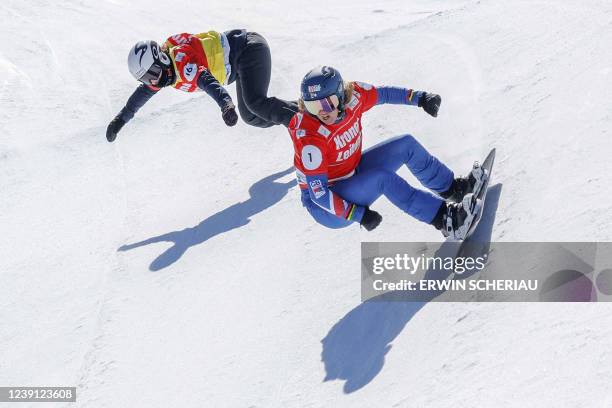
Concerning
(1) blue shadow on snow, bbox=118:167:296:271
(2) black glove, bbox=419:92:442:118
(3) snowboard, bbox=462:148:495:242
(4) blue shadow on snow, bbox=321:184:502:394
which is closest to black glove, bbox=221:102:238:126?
(1) blue shadow on snow, bbox=118:167:296:271

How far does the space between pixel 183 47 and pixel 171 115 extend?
130 inches

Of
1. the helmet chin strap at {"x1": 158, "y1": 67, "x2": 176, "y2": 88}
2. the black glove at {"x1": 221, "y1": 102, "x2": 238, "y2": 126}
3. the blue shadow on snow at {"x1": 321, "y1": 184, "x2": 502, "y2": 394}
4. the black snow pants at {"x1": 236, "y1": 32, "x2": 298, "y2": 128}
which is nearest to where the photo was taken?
the blue shadow on snow at {"x1": 321, "y1": 184, "x2": 502, "y2": 394}

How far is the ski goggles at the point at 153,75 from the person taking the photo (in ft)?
25.0

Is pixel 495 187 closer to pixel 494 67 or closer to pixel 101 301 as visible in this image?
pixel 494 67

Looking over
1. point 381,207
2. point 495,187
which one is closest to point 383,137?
point 381,207

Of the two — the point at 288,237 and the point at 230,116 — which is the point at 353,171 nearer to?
the point at 288,237

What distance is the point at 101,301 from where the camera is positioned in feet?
22.8

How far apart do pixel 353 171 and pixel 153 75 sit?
299 cm

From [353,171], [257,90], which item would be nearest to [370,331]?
[353,171]

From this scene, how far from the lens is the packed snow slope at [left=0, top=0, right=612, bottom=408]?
14.5 ft

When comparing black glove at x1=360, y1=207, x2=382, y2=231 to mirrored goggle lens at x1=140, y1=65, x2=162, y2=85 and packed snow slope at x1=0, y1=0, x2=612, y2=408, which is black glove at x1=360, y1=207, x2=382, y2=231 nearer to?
packed snow slope at x1=0, y1=0, x2=612, y2=408

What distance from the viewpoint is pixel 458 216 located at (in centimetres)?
530

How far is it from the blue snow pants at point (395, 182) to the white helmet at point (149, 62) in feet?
8.87

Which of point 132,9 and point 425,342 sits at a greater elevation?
point 132,9
